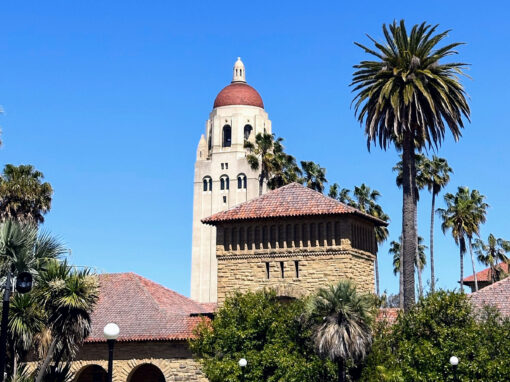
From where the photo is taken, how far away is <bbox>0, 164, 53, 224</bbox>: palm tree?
52594 millimetres

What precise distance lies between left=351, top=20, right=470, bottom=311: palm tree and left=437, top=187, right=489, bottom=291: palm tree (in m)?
28.6

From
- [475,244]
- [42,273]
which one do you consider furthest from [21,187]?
[475,244]

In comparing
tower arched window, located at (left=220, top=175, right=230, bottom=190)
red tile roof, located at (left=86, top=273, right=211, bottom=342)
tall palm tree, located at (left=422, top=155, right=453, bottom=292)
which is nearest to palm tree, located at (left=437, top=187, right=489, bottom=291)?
tall palm tree, located at (left=422, top=155, right=453, bottom=292)

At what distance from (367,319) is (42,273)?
40.3 feet

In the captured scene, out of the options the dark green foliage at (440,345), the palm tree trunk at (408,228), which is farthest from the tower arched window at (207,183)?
Answer: the dark green foliage at (440,345)

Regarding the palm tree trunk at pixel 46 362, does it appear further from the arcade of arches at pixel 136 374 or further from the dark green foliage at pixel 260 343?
the arcade of arches at pixel 136 374

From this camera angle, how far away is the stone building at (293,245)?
131 ft

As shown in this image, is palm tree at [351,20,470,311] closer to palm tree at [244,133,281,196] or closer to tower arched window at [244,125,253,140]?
palm tree at [244,133,281,196]

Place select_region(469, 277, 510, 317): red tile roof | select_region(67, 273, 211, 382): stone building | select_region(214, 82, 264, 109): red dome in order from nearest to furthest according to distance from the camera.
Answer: select_region(469, 277, 510, 317): red tile roof < select_region(67, 273, 211, 382): stone building < select_region(214, 82, 264, 109): red dome

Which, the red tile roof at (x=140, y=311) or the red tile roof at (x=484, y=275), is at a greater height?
the red tile roof at (x=484, y=275)

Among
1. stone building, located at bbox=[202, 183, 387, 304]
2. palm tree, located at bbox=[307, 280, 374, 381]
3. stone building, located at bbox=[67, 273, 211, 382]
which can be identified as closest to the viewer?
palm tree, located at bbox=[307, 280, 374, 381]

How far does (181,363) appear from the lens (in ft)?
136

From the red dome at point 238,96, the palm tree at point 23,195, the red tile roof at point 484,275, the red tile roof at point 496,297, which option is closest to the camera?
the red tile roof at point 496,297

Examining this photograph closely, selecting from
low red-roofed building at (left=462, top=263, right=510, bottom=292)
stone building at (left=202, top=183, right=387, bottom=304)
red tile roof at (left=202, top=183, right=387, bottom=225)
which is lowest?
stone building at (left=202, top=183, right=387, bottom=304)
